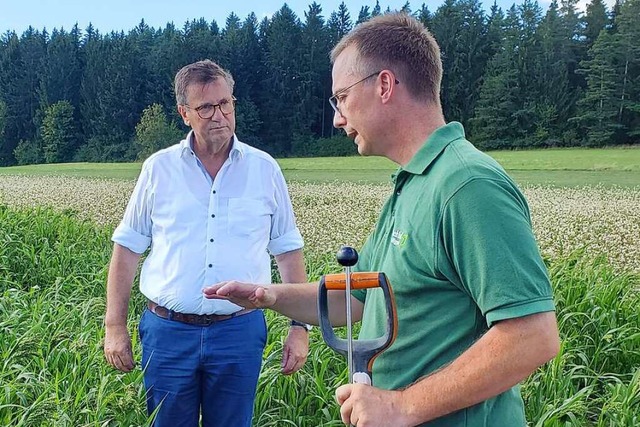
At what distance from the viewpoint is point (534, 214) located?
8.30 m

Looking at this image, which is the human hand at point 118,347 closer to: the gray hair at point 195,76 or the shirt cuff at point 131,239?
the shirt cuff at point 131,239

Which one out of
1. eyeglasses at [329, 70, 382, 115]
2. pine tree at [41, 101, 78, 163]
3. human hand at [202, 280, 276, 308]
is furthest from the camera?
pine tree at [41, 101, 78, 163]

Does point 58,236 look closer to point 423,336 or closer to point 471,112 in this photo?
point 423,336

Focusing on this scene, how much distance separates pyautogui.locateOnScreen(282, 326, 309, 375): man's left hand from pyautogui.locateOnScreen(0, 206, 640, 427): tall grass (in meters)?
0.54

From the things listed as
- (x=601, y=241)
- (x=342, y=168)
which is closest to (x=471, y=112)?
(x=342, y=168)

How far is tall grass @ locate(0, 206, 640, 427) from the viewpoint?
3.22 meters

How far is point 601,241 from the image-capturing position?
21.2 ft

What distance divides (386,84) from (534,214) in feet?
23.7

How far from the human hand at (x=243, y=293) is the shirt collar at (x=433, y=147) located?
0.68 m

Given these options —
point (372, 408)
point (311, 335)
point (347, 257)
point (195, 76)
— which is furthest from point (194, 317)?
point (311, 335)

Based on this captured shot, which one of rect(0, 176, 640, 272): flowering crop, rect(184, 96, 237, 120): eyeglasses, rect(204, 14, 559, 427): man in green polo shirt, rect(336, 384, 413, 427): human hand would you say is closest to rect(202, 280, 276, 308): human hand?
rect(204, 14, 559, 427): man in green polo shirt

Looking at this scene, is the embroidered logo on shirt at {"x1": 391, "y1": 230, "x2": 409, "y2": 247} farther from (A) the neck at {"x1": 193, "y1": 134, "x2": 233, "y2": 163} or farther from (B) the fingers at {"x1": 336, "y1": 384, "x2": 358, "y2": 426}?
(A) the neck at {"x1": 193, "y1": 134, "x2": 233, "y2": 163}

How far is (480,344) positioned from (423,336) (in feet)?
0.67

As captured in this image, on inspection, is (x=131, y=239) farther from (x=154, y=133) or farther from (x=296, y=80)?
(x=296, y=80)
